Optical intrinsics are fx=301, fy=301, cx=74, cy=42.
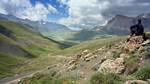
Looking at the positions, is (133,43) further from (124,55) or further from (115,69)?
(115,69)

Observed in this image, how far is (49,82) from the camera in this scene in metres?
24.7

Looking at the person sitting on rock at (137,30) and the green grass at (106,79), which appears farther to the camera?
the person sitting on rock at (137,30)

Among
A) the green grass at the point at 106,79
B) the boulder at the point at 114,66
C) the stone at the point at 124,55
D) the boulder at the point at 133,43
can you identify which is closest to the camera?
the green grass at the point at 106,79

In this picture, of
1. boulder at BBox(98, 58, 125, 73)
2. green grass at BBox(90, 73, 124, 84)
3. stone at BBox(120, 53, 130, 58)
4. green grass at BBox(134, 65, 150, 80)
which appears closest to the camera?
green grass at BBox(90, 73, 124, 84)

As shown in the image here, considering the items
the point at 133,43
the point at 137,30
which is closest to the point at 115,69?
the point at 133,43

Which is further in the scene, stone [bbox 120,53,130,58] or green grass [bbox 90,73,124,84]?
stone [bbox 120,53,130,58]

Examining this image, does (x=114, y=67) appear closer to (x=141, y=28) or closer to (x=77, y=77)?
(x=77, y=77)

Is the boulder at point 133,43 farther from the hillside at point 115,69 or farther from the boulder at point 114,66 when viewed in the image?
the boulder at point 114,66

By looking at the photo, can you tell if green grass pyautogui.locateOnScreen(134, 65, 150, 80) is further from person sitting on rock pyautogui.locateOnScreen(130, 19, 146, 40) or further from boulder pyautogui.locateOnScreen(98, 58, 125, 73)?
person sitting on rock pyautogui.locateOnScreen(130, 19, 146, 40)

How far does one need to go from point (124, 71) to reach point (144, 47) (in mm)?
4985

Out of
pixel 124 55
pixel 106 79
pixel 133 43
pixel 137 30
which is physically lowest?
pixel 106 79

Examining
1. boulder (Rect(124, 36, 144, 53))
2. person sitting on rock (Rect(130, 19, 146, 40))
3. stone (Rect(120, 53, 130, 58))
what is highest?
person sitting on rock (Rect(130, 19, 146, 40))

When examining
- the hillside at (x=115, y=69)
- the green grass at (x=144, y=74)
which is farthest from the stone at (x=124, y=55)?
the green grass at (x=144, y=74)

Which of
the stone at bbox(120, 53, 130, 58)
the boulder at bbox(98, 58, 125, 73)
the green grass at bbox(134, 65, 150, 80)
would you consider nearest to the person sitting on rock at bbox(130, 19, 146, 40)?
the stone at bbox(120, 53, 130, 58)
